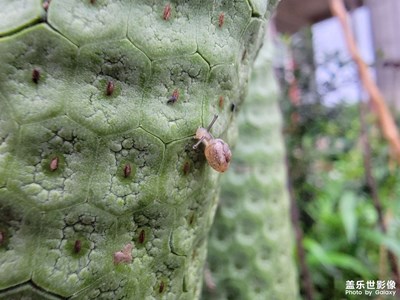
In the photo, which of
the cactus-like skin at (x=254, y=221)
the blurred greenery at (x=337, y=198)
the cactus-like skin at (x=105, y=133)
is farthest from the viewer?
the blurred greenery at (x=337, y=198)

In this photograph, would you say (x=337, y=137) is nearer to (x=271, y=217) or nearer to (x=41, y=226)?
(x=271, y=217)

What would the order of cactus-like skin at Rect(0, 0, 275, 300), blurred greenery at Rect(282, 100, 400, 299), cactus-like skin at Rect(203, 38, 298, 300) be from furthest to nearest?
1. blurred greenery at Rect(282, 100, 400, 299)
2. cactus-like skin at Rect(203, 38, 298, 300)
3. cactus-like skin at Rect(0, 0, 275, 300)

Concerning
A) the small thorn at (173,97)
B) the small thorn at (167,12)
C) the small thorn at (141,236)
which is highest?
the small thorn at (167,12)

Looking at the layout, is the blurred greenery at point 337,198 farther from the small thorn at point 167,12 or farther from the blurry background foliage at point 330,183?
the small thorn at point 167,12

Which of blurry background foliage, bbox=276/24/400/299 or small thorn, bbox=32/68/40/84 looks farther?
blurry background foliage, bbox=276/24/400/299

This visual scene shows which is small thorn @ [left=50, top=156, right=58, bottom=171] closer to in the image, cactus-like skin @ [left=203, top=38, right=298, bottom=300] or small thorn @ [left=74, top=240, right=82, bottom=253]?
small thorn @ [left=74, top=240, right=82, bottom=253]

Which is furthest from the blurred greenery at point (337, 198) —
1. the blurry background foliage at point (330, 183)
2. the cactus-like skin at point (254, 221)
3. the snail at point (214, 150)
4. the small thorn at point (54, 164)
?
the small thorn at point (54, 164)

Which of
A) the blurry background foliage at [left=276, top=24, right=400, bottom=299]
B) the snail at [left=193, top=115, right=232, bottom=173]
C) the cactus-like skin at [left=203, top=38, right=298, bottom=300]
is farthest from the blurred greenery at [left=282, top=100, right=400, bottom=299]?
the snail at [left=193, top=115, right=232, bottom=173]
